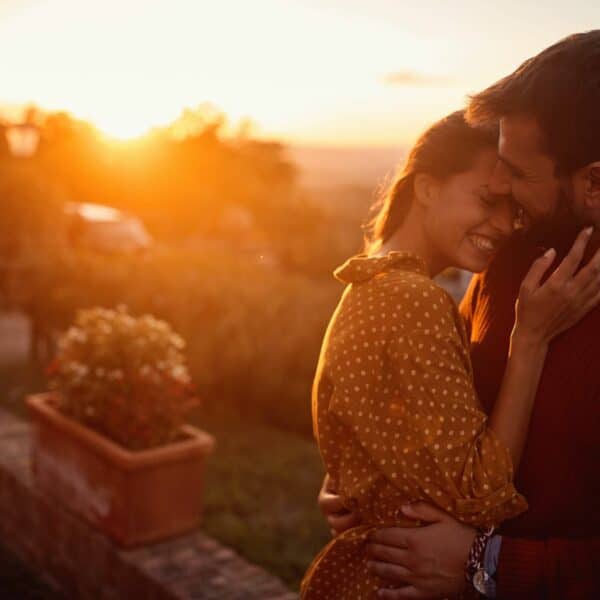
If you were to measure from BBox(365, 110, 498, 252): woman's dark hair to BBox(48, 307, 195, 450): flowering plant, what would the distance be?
2.44 meters

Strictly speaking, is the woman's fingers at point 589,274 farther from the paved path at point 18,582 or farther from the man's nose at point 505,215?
the paved path at point 18,582

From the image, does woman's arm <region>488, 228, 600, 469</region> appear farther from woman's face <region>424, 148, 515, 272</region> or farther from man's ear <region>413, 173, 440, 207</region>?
man's ear <region>413, 173, 440, 207</region>

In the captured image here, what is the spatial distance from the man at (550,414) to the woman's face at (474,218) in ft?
0.60

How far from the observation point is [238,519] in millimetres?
5082

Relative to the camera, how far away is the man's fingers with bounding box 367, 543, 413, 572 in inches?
73.9

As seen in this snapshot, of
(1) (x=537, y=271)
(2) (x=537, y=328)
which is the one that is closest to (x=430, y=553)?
(2) (x=537, y=328)

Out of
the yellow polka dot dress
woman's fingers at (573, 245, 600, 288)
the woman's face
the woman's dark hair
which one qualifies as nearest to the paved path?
the yellow polka dot dress

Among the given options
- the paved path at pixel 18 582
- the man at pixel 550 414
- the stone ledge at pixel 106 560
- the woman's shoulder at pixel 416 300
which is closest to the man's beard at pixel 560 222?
the man at pixel 550 414

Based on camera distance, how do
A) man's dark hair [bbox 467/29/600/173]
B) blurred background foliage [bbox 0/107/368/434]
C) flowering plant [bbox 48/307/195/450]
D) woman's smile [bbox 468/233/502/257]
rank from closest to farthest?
man's dark hair [bbox 467/29/600/173]
woman's smile [bbox 468/233/502/257]
flowering plant [bbox 48/307/195/450]
blurred background foliage [bbox 0/107/368/434]

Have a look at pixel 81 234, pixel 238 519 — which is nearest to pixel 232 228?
pixel 81 234

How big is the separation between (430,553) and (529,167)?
2.92 feet

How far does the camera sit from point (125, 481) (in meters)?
4.22

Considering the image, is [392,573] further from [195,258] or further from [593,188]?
[195,258]

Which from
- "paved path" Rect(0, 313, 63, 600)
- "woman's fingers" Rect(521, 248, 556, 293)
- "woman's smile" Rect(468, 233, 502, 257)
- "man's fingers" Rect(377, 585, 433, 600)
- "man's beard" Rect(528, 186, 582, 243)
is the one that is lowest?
"paved path" Rect(0, 313, 63, 600)
